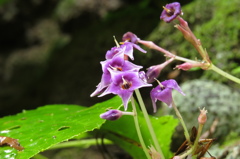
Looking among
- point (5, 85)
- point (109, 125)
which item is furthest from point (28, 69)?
point (109, 125)

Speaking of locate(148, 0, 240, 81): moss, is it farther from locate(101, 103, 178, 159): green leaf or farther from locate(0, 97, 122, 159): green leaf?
locate(0, 97, 122, 159): green leaf

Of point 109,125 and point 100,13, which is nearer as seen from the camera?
point 109,125

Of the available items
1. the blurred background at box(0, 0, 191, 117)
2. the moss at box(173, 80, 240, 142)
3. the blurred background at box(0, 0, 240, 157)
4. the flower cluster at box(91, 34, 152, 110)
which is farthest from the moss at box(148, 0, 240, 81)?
the flower cluster at box(91, 34, 152, 110)

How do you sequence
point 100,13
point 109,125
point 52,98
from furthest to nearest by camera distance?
point 100,13 < point 52,98 < point 109,125

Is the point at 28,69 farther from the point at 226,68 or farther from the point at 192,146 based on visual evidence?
the point at 192,146

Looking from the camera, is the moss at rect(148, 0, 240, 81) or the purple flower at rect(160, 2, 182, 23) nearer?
the purple flower at rect(160, 2, 182, 23)

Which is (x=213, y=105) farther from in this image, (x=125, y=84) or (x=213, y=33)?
(x=125, y=84)

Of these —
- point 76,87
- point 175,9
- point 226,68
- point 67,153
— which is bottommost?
point 67,153
